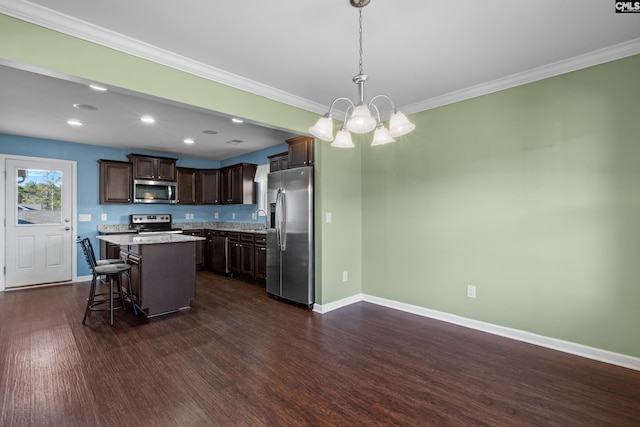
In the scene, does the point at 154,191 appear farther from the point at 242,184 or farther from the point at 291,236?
the point at 291,236

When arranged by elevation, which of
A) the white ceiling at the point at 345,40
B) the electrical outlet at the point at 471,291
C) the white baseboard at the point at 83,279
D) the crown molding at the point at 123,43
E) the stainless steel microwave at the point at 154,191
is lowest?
the white baseboard at the point at 83,279

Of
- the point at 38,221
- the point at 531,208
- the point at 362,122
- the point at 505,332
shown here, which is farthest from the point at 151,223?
the point at 531,208

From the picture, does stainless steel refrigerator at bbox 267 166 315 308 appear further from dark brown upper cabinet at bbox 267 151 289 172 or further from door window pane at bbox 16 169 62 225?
door window pane at bbox 16 169 62 225

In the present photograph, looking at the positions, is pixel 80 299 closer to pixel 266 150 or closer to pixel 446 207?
pixel 266 150

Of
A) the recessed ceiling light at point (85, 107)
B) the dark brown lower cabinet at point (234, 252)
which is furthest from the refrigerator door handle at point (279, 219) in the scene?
the recessed ceiling light at point (85, 107)

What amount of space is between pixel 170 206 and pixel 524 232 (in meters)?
6.47

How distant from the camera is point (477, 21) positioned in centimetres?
212

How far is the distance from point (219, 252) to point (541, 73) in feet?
18.8

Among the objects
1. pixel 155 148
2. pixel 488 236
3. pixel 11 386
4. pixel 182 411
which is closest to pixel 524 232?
pixel 488 236

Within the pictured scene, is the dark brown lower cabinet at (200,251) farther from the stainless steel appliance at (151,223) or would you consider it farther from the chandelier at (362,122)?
the chandelier at (362,122)

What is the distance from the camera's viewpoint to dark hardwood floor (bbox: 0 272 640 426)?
1886mm

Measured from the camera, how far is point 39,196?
16.9 feet

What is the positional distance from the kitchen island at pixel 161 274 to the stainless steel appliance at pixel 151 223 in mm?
2165

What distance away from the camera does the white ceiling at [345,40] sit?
1972mm
